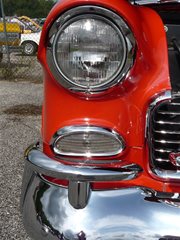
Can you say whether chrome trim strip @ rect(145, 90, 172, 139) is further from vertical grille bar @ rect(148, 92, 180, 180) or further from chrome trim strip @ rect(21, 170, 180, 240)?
chrome trim strip @ rect(21, 170, 180, 240)

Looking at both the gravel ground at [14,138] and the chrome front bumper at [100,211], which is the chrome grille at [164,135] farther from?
the gravel ground at [14,138]

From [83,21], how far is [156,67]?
1.01 ft

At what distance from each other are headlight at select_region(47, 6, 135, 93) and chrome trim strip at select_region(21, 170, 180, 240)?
1.28 feet

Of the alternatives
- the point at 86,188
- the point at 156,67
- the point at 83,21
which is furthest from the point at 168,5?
the point at 86,188

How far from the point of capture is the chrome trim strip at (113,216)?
1.35 metres

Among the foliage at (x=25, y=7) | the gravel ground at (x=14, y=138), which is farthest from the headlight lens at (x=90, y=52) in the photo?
the foliage at (x=25, y=7)

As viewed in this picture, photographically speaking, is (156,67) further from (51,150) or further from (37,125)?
(37,125)

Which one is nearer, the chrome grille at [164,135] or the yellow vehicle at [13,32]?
the chrome grille at [164,135]

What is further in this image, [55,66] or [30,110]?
[30,110]

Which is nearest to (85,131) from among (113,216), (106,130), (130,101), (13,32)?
(106,130)

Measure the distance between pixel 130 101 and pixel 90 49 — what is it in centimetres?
23

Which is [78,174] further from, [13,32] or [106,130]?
[13,32]

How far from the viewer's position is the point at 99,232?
1.37 m

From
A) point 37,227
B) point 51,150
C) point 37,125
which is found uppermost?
point 51,150
